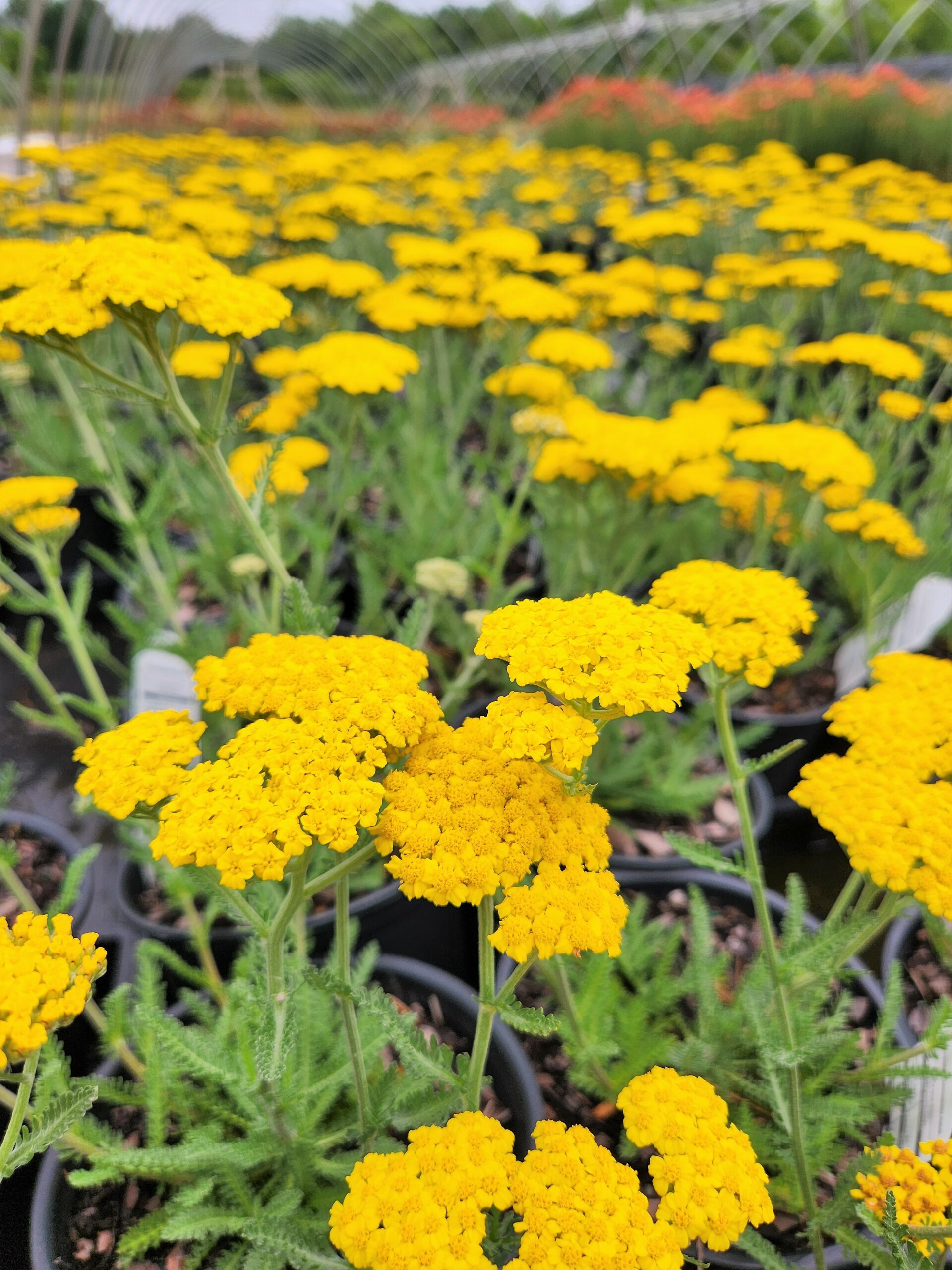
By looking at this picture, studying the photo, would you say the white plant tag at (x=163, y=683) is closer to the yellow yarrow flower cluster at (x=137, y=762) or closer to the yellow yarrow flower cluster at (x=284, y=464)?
the yellow yarrow flower cluster at (x=284, y=464)

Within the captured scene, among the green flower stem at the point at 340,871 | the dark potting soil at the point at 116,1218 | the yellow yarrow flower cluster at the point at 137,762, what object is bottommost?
the dark potting soil at the point at 116,1218

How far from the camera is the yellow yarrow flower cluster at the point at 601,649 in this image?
801 millimetres

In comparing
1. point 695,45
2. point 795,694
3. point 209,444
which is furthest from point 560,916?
point 695,45

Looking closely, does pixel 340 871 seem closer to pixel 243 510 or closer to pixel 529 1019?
pixel 529 1019

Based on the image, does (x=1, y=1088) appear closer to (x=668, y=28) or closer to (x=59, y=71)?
(x=59, y=71)

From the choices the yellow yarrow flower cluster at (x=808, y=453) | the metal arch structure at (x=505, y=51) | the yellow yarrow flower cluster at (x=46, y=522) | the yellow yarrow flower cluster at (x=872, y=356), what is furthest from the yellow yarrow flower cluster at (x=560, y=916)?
the metal arch structure at (x=505, y=51)

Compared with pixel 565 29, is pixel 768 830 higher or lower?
lower

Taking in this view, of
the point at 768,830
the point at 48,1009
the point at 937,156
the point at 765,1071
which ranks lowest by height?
Answer: the point at 768,830

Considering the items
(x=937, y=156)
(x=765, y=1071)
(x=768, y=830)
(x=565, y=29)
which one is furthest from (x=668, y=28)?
(x=765, y=1071)

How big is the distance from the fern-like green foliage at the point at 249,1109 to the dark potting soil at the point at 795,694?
1.60m

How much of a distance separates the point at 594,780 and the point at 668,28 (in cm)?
1599

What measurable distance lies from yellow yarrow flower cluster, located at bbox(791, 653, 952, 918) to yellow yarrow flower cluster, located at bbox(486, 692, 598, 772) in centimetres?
33

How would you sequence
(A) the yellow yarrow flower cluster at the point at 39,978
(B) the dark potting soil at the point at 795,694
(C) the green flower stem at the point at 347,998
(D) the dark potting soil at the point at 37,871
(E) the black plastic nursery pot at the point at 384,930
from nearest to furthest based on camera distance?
(A) the yellow yarrow flower cluster at the point at 39,978 → (C) the green flower stem at the point at 347,998 → (E) the black plastic nursery pot at the point at 384,930 → (D) the dark potting soil at the point at 37,871 → (B) the dark potting soil at the point at 795,694

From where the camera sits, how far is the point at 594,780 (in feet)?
6.19
